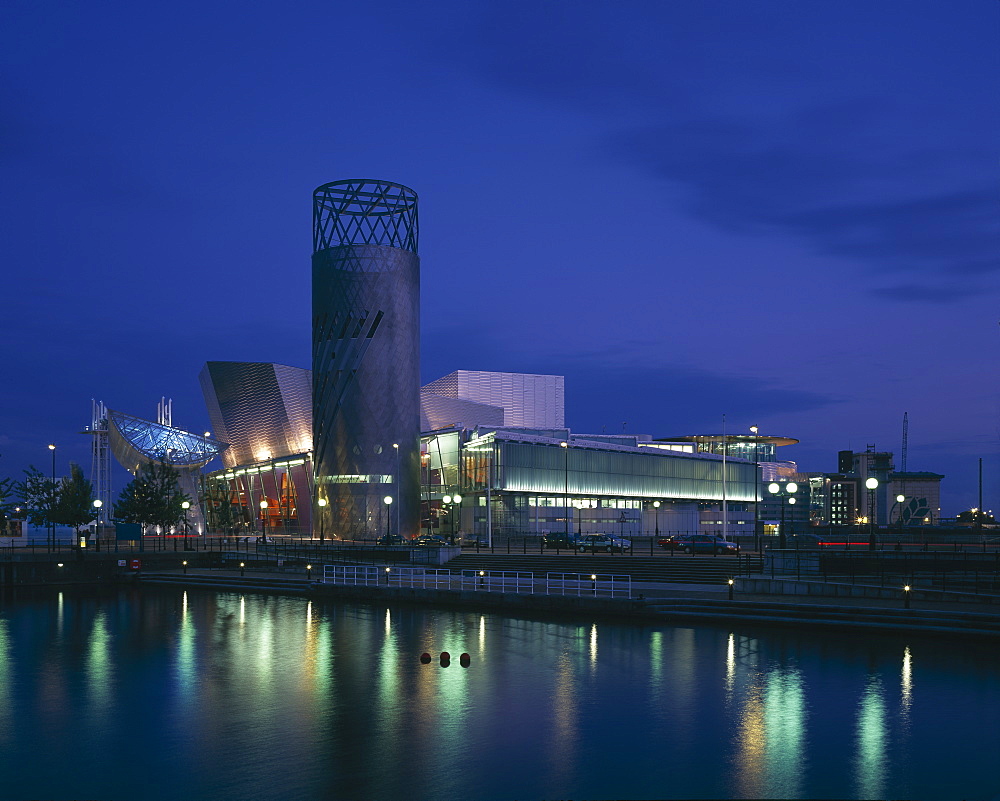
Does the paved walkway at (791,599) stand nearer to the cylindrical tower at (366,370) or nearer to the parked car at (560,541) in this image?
the parked car at (560,541)

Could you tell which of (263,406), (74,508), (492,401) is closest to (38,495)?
(74,508)

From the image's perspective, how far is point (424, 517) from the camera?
11062 centimetres

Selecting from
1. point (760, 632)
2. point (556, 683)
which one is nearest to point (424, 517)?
point (760, 632)

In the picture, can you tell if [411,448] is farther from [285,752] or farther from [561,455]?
[285,752]

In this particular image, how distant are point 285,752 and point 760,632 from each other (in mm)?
18747

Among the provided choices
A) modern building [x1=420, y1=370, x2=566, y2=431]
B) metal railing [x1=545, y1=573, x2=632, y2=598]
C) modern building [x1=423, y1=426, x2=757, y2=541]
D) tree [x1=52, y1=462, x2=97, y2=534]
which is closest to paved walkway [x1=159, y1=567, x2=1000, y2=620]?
metal railing [x1=545, y1=573, x2=632, y2=598]

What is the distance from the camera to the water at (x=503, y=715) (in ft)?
49.6

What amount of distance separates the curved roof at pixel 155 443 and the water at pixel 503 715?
83.8 m

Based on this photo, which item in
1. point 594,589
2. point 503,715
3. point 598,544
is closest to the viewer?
point 503,715

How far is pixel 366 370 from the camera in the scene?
323ft

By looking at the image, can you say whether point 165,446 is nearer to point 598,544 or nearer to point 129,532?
point 129,532

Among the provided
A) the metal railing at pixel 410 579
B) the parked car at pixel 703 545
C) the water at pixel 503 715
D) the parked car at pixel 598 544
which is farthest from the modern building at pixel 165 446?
the water at pixel 503 715

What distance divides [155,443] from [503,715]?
335ft

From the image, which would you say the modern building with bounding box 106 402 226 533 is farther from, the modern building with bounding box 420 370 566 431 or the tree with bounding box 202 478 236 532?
the modern building with bounding box 420 370 566 431
